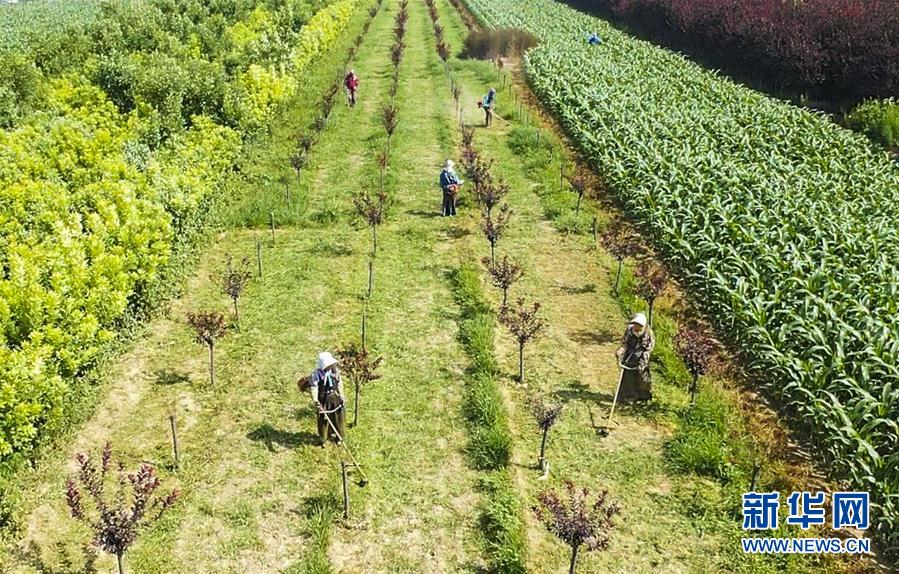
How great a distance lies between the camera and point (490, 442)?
942 centimetres

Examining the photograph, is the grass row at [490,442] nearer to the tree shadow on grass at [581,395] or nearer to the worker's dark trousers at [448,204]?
the tree shadow on grass at [581,395]

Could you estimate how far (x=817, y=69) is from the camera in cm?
2620

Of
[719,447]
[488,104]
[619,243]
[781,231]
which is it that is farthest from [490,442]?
[488,104]

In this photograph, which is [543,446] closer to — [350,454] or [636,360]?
[636,360]

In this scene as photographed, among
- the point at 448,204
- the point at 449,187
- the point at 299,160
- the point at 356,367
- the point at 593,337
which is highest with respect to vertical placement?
the point at 449,187

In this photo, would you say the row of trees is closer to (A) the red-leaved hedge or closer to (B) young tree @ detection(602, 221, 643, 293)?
(B) young tree @ detection(602, 221, 643, 293)

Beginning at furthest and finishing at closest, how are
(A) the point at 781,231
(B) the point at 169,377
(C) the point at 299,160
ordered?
1. (C) the point at 299,160
2. (A) the point at 781,231
3. (B) the point at 169,377

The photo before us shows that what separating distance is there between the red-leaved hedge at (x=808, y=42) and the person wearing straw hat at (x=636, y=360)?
Result: 66.3ft

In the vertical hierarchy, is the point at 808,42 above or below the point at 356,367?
above

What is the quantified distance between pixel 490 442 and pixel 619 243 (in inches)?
265

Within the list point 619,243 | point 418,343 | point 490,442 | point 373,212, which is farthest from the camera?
point 373,212

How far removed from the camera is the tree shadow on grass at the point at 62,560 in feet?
24.6

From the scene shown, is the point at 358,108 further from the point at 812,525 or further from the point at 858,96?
the point at 812,525

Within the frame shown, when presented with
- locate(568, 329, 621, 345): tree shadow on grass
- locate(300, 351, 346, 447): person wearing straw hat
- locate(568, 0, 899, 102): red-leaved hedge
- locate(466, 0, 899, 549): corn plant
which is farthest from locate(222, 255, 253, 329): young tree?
locate(568, 0, 899, 102): red-leaved hedge
